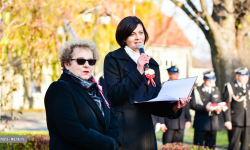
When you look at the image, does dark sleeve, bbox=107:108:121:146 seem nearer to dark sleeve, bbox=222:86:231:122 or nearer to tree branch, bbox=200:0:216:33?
dark sleeve, bbox=222:86:231:122

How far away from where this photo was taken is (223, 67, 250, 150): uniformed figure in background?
819 cm

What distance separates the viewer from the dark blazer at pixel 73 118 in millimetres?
2348

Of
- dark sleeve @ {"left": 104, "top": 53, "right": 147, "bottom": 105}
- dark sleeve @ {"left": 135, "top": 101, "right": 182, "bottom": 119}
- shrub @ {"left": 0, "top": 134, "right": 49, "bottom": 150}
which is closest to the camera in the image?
dark sleeve @ {"left": 104, "top": 53, "right": 147, "bottom": 105}

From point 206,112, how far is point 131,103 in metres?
4.97

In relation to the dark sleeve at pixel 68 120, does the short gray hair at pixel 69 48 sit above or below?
above

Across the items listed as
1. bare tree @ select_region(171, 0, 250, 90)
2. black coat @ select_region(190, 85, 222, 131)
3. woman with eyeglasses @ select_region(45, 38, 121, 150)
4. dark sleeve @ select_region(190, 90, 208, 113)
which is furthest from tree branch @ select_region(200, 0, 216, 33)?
woman with eyeglasses @ select_region(45, 38, 121, 150)

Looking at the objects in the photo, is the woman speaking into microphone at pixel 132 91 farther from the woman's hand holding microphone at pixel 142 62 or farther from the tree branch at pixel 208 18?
the tree branch at pixel 208 18

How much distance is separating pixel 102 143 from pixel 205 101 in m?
5.80

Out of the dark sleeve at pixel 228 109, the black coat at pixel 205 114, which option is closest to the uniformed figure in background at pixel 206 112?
the black coat at pixel 205 114

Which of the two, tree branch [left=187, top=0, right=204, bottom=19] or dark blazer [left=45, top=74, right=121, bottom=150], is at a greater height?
tree branch [left=187, top=0, right=204, bottom=19]

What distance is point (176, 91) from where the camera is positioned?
3150mm

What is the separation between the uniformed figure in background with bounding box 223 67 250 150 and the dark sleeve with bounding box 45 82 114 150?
6403 millimetres

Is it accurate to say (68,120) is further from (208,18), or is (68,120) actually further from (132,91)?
(208,18)

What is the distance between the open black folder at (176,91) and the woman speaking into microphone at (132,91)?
0.27 ft
